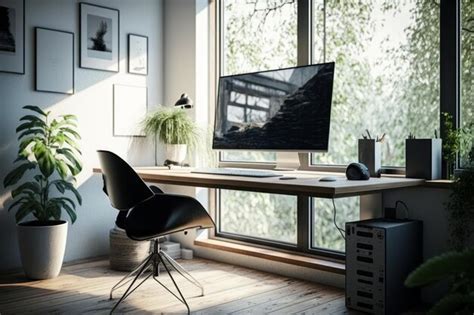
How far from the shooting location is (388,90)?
3020mm

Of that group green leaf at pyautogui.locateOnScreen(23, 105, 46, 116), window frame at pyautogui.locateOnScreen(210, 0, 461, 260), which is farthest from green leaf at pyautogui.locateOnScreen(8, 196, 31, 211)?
window frame at pyautogui.locateOnScreen(210, 0, 461, 260)

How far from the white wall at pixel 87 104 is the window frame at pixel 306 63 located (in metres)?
0.55

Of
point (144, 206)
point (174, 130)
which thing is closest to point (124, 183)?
point (144, 206)

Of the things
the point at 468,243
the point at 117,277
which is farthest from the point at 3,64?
the point at 468,243

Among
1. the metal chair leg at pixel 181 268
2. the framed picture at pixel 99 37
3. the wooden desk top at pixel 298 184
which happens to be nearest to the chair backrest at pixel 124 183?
the wooden desk top at pixel 298 184

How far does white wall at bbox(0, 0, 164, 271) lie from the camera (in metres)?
3.38

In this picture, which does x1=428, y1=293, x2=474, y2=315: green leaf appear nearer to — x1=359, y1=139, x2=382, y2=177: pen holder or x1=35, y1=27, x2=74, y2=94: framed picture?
x1=359, y1=139, x2=382, y2=177: pen holder

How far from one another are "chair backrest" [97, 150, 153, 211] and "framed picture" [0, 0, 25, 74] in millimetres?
1262

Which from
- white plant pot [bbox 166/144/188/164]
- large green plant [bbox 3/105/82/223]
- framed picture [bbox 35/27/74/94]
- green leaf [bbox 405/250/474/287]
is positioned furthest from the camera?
white plant pot [bbox 166/144/188/164]

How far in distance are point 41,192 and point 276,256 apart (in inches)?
63.1

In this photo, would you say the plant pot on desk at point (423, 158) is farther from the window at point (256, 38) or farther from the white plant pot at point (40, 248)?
the white plant pot at point (40, 248)

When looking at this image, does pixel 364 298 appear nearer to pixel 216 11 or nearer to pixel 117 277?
pixel 117 277

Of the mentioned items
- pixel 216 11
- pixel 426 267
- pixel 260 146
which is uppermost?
pixel 216 11

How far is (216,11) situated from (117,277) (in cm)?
219
